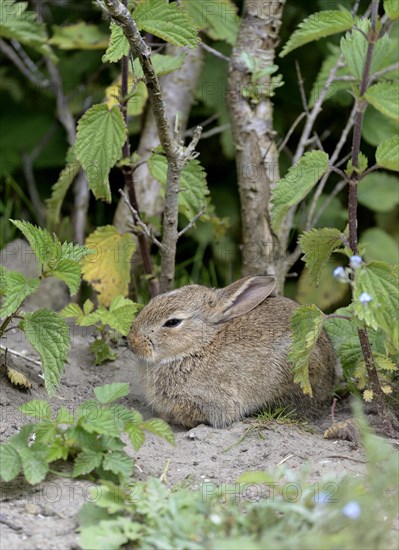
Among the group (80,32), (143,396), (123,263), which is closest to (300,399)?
(143,396)

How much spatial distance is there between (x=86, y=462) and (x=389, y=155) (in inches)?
75.6

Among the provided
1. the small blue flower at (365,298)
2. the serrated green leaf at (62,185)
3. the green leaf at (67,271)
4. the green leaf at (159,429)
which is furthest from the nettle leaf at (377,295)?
Answer: the serrated green leaf at (62,185)

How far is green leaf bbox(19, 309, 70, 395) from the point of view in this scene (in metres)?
4.43

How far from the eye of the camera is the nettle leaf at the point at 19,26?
599 centimetres

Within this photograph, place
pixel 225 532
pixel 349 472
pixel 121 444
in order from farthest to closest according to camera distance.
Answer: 1. pixel 349 472
2. pixel 121 444
3. pixel 225 532

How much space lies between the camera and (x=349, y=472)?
13.6ft

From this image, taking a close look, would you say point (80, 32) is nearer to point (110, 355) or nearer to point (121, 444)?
point (110, 355)

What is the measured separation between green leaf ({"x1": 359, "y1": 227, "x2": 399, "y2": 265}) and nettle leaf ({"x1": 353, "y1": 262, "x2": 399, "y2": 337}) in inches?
102

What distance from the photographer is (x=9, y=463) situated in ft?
12.3

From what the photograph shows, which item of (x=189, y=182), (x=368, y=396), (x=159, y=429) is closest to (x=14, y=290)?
(x=159, y=429)

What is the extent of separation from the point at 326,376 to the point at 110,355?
1311 millimetres

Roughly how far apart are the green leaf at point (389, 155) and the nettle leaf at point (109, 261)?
75.3 inches

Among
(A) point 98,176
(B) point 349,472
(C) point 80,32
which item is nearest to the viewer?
(B) point 349,472

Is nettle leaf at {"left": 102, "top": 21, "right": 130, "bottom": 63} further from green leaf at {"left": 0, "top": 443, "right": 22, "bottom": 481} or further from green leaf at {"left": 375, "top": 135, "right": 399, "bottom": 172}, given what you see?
green leaf at {"left": 0, "top": 443, "right": 22, "bottom": 481}
